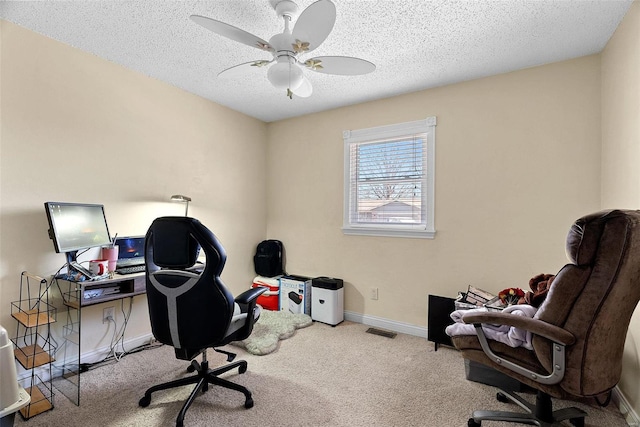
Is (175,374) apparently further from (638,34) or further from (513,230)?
(638,34)

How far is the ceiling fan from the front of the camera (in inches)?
61.7

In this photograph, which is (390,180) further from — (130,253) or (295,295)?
(130,253)

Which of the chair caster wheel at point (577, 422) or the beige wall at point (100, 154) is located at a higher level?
the beige wall at point (100, 154)

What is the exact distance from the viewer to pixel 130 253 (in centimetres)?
272

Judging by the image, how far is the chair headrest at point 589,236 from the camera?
133 centimetres

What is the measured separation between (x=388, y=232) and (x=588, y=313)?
6.85 feet

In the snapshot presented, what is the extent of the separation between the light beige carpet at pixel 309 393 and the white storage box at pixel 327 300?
0.58 meters

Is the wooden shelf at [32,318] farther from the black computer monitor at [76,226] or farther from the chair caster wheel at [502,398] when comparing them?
the chair caster wheel at [502,398]

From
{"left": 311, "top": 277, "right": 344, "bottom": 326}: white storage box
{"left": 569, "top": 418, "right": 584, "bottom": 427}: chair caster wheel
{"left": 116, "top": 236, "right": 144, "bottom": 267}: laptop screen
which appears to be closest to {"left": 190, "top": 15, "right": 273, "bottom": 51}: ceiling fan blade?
{"left": 116, "top": 236, "right": 144, "bottom": 267}: laptop screen

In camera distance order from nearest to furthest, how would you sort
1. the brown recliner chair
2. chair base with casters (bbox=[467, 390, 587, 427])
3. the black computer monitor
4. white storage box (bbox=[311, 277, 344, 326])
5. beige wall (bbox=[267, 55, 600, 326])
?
→ the brown recliner chair < chair base with casters (bbox=[467, 390, 587, 427]) < the black computer monitor < beige wall (bbox=[267, 55, 600, 326]) < white storage box (bbox=[311, 277, 344, 326])

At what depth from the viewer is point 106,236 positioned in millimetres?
2475

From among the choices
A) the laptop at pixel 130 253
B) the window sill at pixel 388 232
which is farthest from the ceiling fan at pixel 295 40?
the laptop at pixel 130 253

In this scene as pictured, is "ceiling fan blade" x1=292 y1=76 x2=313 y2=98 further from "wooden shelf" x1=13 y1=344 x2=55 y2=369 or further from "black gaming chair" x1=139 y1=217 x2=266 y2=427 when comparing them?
"wooden shelf" x1=13 y1=344 x2=55 y2=369

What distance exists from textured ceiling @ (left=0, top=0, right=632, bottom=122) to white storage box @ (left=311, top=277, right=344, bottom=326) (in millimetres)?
2129
